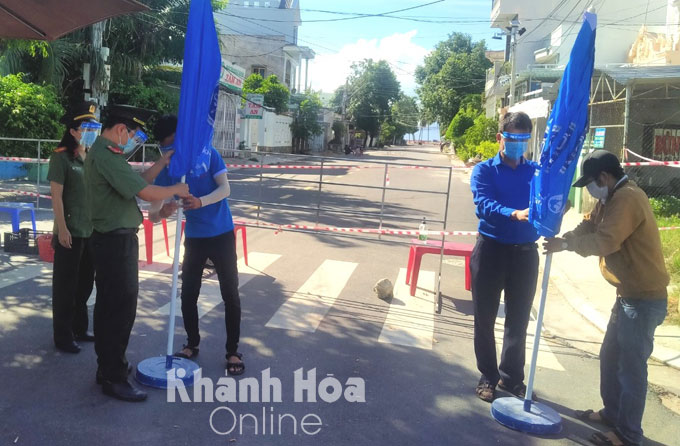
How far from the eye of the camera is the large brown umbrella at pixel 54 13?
5.20 m

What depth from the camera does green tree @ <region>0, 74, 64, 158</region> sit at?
16.4 metres

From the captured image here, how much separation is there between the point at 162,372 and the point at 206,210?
1.28m

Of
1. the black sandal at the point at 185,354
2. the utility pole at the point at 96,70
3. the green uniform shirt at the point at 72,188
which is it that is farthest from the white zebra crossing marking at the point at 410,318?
the utility pole at the point at 96,70

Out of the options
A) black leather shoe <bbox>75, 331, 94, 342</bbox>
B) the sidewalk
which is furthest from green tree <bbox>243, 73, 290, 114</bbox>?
black leather shoe <bbox>75, 331, 94, 342</bbox>

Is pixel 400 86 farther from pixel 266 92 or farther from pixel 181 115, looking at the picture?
pixel 181 115

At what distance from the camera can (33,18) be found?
5496 mm

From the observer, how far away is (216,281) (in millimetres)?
7473

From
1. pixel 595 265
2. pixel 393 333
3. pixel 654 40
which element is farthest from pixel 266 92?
Answer: pixel 393 333

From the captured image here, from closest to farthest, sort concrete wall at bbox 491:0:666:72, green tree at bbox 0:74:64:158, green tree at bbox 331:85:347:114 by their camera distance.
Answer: green tree at bbox 0:74:64:158
concrete wall at bbox 491:0:666:72
green tree at bbox 331:85:347:114

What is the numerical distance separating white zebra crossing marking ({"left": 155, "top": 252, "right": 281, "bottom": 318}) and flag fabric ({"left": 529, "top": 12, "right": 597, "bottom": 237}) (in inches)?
148

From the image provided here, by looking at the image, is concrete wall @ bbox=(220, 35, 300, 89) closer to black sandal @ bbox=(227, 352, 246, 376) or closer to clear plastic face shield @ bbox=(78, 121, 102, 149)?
clear plastic face shield @ bbox=(78, 121, 102, 149)

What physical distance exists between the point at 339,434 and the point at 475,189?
2.06 metres

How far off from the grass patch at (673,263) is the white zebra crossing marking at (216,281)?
5.16 metres

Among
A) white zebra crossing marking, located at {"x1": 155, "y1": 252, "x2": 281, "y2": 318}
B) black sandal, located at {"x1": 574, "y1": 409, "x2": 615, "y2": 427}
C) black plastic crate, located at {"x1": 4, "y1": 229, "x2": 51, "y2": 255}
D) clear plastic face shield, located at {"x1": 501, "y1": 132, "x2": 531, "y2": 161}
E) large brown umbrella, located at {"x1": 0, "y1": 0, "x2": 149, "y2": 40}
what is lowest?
black sandal, located at {"x1": 574, "y1": 409, "x2": 615, "y2": 427}
